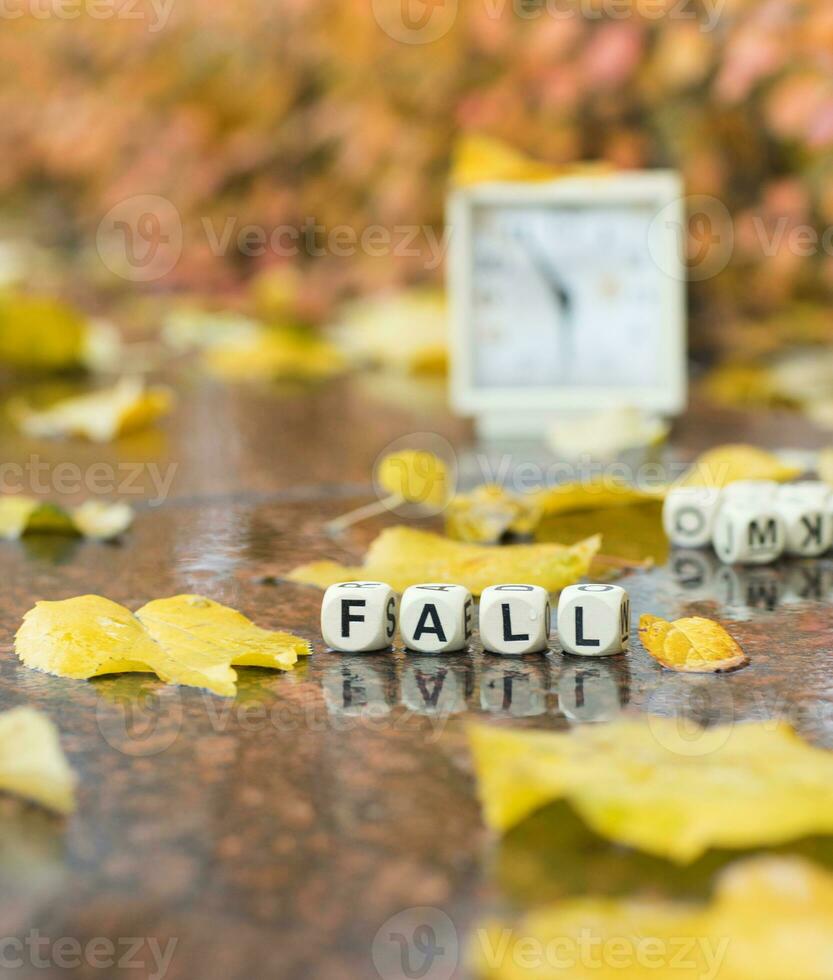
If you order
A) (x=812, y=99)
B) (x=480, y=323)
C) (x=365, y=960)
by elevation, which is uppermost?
(x=812, y=99)

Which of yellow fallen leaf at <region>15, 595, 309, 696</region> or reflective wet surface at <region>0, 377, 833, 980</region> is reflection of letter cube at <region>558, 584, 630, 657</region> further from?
yellow fallen leaf at <region>15, 595, 309, 696</region>

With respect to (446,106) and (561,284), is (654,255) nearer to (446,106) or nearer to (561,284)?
(561,284)

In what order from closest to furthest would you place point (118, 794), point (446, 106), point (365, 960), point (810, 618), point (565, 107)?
point (365, 960)
point (118, 794)
point (810, 618)
point (565, 107)
point (446, 106)

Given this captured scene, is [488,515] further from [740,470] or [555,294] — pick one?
[555,294]

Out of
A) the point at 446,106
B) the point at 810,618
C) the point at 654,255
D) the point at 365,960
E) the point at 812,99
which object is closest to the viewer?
the point at 365,960

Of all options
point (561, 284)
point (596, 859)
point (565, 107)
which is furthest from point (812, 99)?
point (596, 859)

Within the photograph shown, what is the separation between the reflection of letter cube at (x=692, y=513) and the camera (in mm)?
1158

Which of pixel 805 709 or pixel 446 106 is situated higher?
pixel 446 106

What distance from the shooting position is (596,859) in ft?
1.88

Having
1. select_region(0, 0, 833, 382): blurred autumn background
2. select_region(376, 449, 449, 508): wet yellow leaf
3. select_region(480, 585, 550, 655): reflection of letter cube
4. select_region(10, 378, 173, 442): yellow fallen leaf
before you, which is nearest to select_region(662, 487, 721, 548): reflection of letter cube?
select_region(376, 449, 449, 508): wet yellow leaf

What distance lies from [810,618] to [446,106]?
85.9 inches

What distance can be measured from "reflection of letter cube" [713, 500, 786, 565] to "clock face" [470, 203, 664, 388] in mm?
770

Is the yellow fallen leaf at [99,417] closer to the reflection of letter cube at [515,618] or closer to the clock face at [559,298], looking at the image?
the clock face at [559,298]

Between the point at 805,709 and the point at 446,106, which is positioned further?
the point at 446,106
